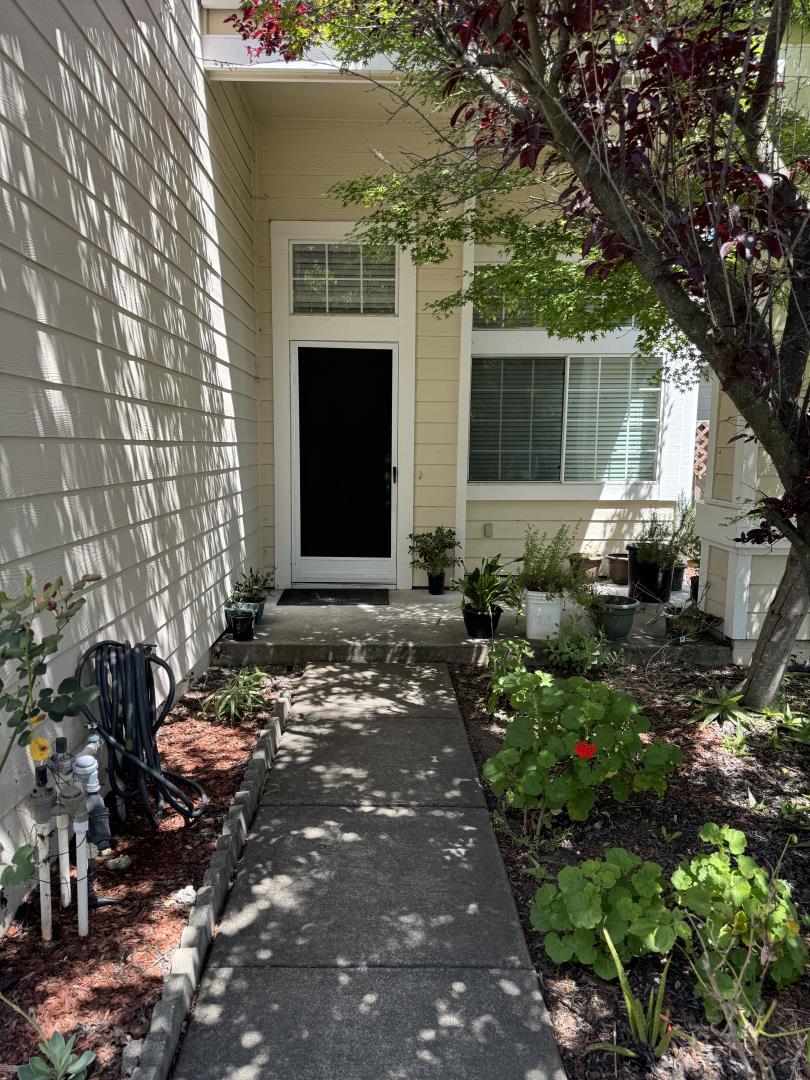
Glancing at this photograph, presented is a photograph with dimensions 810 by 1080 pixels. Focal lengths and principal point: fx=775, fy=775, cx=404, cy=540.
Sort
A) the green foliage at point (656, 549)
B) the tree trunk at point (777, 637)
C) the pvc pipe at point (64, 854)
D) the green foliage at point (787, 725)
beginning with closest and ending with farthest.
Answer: the pvc pipe at point (64, 854), the green foliage at point (787, 725), the tree trunk at point (777, 637), the green foliage at point (656, 549)

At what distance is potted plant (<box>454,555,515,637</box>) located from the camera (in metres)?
5.44

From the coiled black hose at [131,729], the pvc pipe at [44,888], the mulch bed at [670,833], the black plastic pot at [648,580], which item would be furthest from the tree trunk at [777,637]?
the pvc pipe at [44,888]

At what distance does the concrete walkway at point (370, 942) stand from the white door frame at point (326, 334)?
3615 mm

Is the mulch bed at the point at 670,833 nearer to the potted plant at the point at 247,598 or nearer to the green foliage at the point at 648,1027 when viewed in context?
the green foliage at the point at 648,1027

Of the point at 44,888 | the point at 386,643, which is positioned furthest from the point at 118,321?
the point at 386,643

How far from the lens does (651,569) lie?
6516 millimetres

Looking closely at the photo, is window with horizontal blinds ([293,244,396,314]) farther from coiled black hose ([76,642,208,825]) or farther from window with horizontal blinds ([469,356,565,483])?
coiled black hose ([76,642,208,825])

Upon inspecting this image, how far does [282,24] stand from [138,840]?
468cm

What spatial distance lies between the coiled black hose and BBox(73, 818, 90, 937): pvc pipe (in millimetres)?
582

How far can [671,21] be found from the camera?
3.30 metres

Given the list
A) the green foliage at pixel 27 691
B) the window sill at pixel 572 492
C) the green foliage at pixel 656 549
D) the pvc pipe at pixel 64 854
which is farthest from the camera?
the window sill at pixel 572 492

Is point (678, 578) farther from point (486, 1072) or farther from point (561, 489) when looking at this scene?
point (486, 1072)

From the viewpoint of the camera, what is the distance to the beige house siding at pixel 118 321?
103 inches

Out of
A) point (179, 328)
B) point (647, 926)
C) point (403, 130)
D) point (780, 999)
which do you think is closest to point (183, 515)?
point (179, 328)
